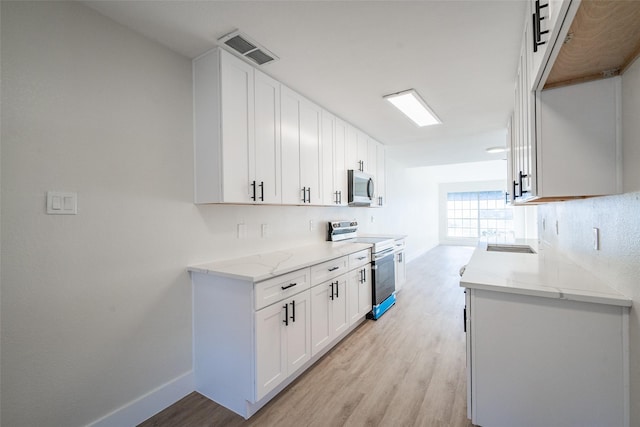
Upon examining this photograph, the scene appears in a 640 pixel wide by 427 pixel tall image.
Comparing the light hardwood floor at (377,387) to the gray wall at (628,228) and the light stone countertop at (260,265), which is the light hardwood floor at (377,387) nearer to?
the light stone countertop at (260,265)

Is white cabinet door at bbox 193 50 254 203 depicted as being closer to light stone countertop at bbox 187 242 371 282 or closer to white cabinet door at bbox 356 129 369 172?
light stone countertop at bbox 187 242 371 282

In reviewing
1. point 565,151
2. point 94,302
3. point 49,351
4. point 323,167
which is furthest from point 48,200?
point 565,151

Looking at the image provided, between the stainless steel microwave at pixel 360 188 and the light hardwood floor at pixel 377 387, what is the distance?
1.49 m

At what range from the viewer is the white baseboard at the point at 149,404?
5.35 ft

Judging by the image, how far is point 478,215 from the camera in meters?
9.90

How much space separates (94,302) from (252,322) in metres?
0.89

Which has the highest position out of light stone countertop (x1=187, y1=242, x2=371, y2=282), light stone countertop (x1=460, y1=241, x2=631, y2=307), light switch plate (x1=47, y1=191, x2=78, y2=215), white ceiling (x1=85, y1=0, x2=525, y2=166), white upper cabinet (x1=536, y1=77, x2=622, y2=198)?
white ceiling (x1=85, y1=0, x2=525, y2=166)

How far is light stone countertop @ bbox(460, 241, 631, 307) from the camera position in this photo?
130cm

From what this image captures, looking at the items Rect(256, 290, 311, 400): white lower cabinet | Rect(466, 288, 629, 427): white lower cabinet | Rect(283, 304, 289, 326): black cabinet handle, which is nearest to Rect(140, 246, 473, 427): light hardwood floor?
Rect(256, 290, 311, 400): white lower cabinet

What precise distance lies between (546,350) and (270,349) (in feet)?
5.03

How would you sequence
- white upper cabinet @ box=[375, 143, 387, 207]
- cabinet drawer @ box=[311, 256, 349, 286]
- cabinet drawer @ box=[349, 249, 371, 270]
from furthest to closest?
white upper cabinet @ box=[375, 143, 387, 207] < cabinet drawer @ box=[349, 249, 371, 270] < cabinet drawer @ box=[311, 256, 349, 286]

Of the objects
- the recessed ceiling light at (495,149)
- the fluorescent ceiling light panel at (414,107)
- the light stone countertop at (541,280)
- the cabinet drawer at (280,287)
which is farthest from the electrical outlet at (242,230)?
the recessed ceiling light at (495,149)

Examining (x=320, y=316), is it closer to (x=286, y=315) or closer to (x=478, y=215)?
(x=286, y=315)

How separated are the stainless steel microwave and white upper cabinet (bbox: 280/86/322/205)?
2.28ft
